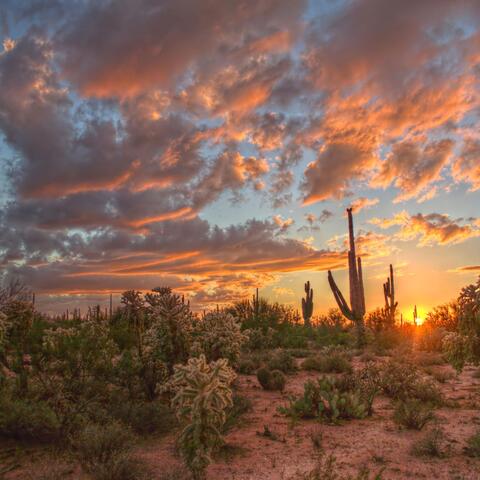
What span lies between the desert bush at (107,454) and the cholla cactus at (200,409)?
94 cm

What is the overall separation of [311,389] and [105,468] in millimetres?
4682

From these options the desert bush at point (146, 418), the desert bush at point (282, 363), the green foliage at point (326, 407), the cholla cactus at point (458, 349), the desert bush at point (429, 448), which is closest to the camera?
the desert bush at point (429, 448)

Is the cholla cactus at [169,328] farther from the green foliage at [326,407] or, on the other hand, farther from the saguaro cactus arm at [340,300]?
the saguaro cactus arm at [340,300]

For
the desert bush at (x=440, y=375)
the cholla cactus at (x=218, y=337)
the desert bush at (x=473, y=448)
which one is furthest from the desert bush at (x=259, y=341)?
the desert bush at (x=473, y=448)

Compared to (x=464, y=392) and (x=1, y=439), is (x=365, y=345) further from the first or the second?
(x=1, y=439)

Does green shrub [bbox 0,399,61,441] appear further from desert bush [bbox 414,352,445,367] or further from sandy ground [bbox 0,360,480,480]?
desert bush [bbox 414,352,445,367]

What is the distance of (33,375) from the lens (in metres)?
9.62

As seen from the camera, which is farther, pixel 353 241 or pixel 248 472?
pixel 353 241

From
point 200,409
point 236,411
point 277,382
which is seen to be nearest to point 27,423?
point 236,411

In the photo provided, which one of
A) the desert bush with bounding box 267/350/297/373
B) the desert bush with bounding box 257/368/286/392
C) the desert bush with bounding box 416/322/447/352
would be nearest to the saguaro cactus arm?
the desert bush with bounding box 416/322/447/352

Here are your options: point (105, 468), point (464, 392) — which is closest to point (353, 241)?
point (464, 392)

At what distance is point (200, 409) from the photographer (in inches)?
221

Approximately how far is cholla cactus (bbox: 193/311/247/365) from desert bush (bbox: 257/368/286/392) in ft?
4.81

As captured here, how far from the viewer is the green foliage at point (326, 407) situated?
9.03 meters
